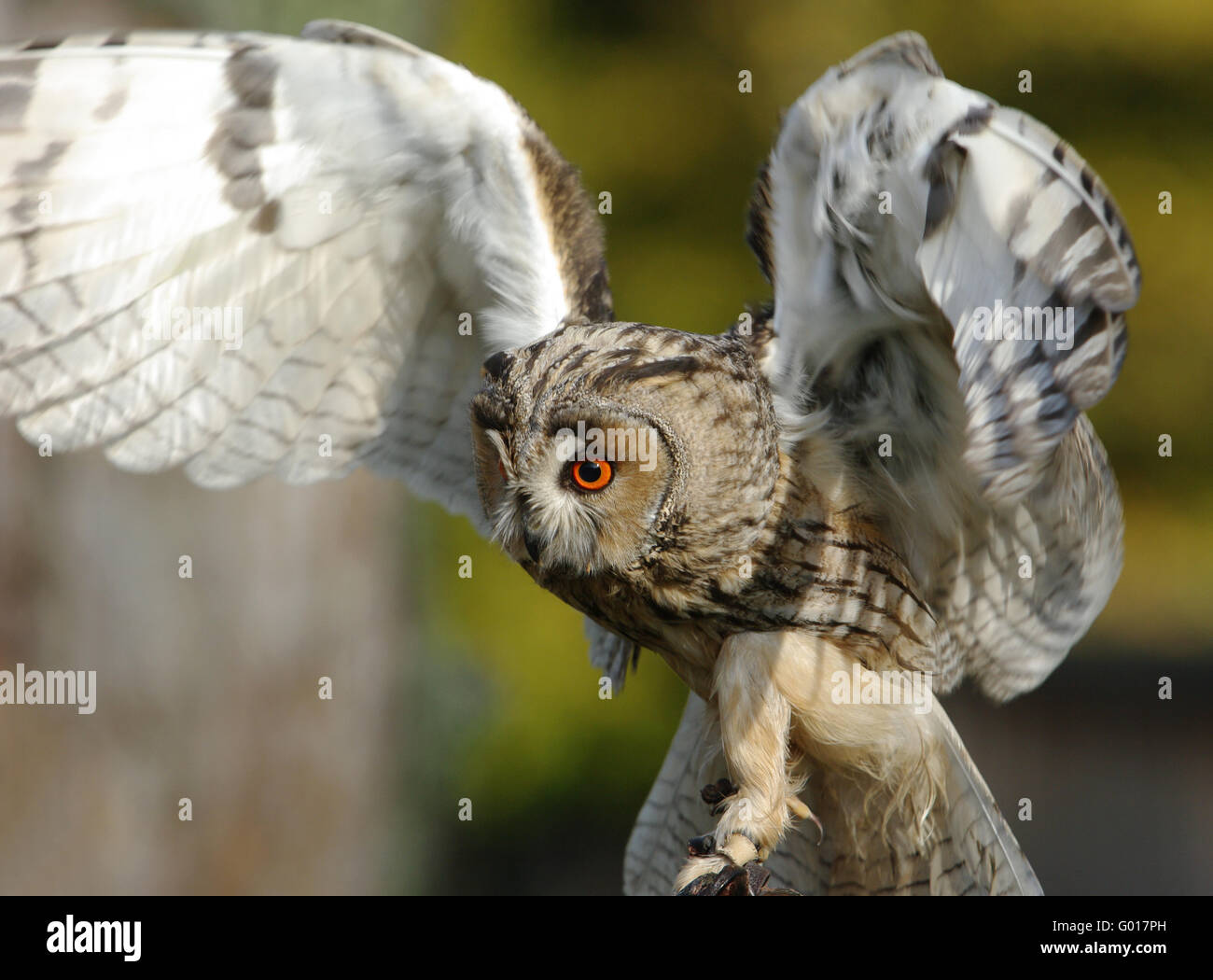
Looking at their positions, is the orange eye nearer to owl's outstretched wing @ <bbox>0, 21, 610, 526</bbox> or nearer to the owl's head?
the owl's head

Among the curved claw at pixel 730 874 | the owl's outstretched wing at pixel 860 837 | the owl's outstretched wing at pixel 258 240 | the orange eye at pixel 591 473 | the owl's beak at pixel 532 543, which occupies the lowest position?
the owl's outstretched wing at pixel 860 837

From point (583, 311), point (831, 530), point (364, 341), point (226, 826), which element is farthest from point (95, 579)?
point (831, 530)

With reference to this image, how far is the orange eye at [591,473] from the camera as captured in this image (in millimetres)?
2115

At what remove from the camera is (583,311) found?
2697mm

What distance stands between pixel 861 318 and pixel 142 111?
1507mm

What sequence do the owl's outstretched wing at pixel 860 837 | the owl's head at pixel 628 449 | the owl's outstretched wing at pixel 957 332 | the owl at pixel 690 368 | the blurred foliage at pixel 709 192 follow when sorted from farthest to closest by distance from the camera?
the blurred foliage at pixel 709 192, the owl's outstretched wing at pixel 860 837, the owl's head at pixel 628 449, the owl at pixel 690 368, the owl's outstretched wing at pixel 957 332

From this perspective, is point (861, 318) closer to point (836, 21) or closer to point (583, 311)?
point (583, 311)

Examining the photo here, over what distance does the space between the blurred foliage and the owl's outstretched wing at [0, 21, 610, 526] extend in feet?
7.16

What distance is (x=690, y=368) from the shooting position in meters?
2.15

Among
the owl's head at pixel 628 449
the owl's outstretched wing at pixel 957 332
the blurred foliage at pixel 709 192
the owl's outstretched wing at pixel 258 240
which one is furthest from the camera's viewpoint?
the blurred foliage at pixel 709 192

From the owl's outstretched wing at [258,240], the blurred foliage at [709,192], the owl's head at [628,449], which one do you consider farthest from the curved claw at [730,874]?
the blurred foliage at [709,192]

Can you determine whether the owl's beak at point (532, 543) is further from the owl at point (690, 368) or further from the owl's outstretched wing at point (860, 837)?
the owl's outstretched wing at point (860, 837)

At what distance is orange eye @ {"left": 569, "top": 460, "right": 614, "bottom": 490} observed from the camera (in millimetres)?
2115

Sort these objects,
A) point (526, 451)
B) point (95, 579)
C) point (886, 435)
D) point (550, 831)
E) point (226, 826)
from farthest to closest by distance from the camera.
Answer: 1. point (550, 831)
2. point (226, 826)
3. point (95, 579)
4. point (886, 435)
5. point (526, 451)
